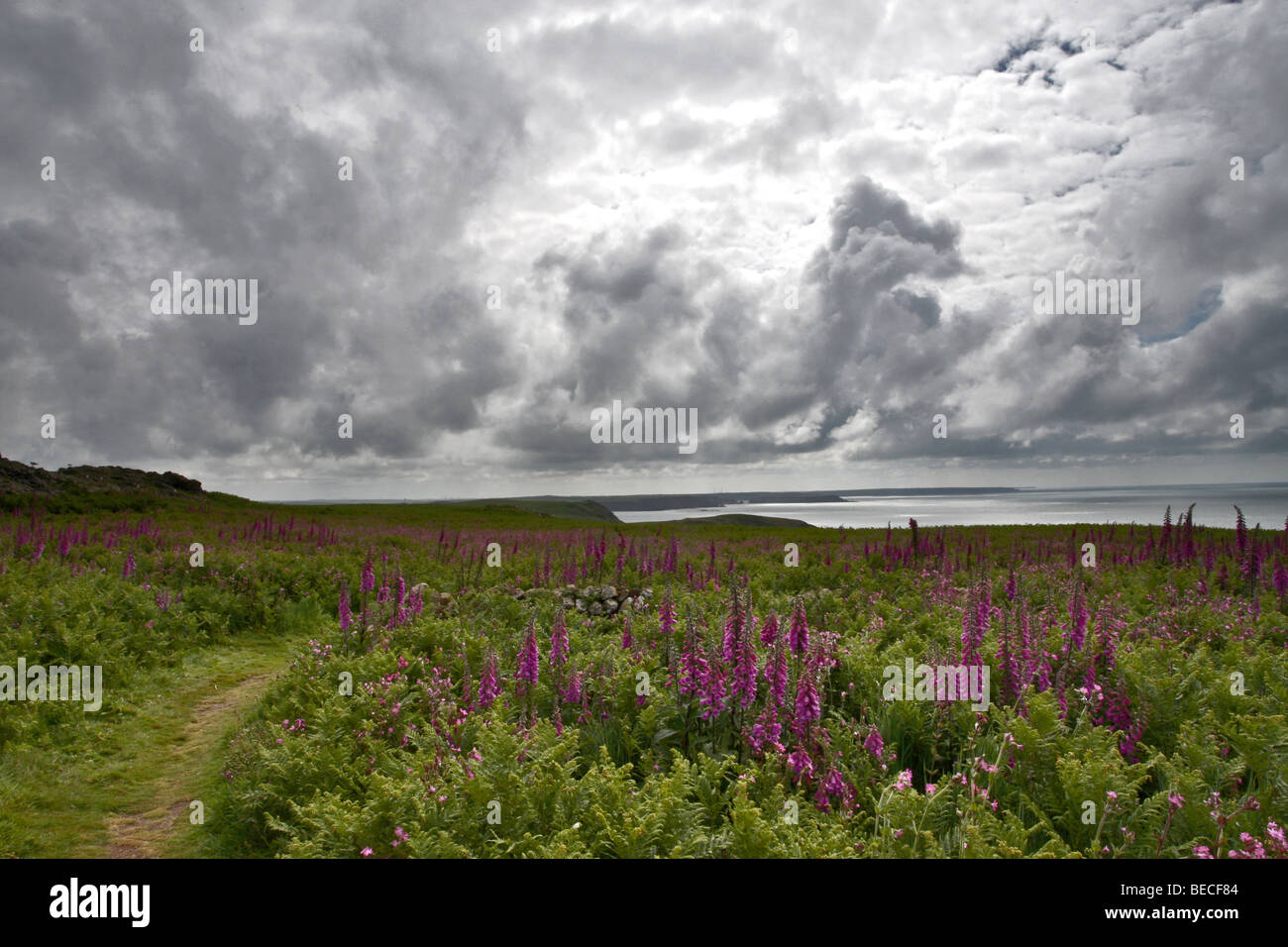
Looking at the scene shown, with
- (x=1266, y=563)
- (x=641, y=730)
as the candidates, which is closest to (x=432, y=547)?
(x=641, y=730)

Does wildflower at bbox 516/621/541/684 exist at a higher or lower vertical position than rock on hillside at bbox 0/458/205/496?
lower

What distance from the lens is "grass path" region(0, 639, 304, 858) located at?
19.4ft

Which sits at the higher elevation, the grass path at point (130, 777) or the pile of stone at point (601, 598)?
the pile of stone at point (601, 598)

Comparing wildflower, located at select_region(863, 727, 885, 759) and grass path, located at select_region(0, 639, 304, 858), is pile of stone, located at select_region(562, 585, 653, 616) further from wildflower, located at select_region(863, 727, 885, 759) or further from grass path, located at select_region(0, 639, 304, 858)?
wildflower, located at select_region(863, 727, 885, 759)

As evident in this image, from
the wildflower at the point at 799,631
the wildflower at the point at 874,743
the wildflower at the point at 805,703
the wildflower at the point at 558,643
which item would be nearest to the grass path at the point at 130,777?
the wildflower at the point at 558,643

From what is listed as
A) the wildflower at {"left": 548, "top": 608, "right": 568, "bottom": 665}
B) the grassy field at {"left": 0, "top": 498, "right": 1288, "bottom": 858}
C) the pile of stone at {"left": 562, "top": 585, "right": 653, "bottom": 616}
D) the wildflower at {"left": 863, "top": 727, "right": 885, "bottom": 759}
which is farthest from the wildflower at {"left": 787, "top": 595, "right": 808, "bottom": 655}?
the pile of stone at {"left": 562, "top": 585, "right": 653, "bottom": 616}

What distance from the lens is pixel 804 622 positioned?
5.66m

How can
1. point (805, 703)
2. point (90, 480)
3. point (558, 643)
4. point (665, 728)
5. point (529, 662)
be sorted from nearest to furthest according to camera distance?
1. point (805, 703)
2. point (665, 728)
3. point (529, 662)
4. point (558, 643)
5. point (90, 480)

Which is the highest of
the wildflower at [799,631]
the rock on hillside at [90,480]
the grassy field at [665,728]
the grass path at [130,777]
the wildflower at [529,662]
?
the rock on hillside at [90,480]

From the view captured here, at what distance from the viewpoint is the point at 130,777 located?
731 cm

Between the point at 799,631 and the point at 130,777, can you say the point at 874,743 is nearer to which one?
the point at 799,631

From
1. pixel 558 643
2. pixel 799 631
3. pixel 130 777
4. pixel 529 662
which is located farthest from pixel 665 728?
pixel 130 777

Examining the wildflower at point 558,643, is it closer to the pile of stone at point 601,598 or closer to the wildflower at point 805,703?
the wildflower at point 805,703

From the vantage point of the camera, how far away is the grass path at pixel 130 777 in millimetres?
5901
